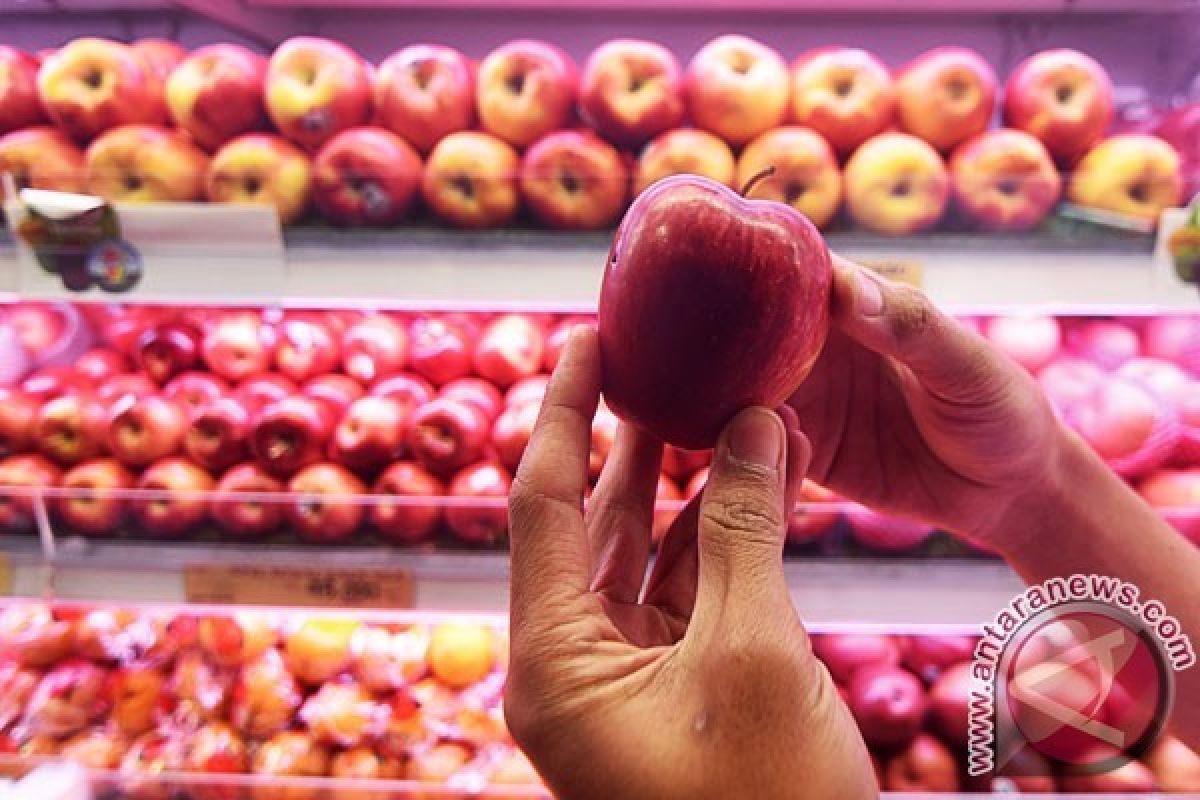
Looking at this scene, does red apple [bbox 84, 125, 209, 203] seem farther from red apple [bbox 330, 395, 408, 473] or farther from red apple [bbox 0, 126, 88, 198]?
red apple [bbox 330, 395, 408, 473]

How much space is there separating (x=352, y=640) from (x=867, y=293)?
1.01 meters

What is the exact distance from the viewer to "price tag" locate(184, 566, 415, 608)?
103 centimetres

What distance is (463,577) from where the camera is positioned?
104 cm

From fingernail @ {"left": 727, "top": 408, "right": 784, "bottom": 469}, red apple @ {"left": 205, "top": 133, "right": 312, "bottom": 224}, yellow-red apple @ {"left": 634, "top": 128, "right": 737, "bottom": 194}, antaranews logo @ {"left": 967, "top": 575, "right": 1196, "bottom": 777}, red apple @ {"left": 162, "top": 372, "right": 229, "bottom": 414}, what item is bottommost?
antaranews logo @ {"left": 967, "top": 575, "right": 1196, "bottom": 777}

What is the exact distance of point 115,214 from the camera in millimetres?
958

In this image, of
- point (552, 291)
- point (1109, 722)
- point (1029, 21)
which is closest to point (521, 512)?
point (552, 291)

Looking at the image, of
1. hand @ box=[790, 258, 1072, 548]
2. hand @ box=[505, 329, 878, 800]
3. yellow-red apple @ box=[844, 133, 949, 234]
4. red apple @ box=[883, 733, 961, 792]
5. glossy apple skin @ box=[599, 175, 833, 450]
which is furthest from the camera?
red apple @ box=[883, 733, 961, 792]

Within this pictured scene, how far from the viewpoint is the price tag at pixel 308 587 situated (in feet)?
3.39

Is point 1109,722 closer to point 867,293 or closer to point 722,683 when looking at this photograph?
point 867,293

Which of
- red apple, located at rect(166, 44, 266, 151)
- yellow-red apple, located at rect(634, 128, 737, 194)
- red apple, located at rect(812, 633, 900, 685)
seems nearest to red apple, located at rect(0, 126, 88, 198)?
red apple, located at rect(166, 44, 266, 151)

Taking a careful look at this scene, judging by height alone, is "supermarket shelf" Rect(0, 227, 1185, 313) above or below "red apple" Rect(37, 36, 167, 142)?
below

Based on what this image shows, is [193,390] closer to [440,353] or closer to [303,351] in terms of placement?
[303,351]

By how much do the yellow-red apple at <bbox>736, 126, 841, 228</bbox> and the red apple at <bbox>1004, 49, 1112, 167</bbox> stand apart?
0.96 ft

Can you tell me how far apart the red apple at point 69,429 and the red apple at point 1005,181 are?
4.27 ft
